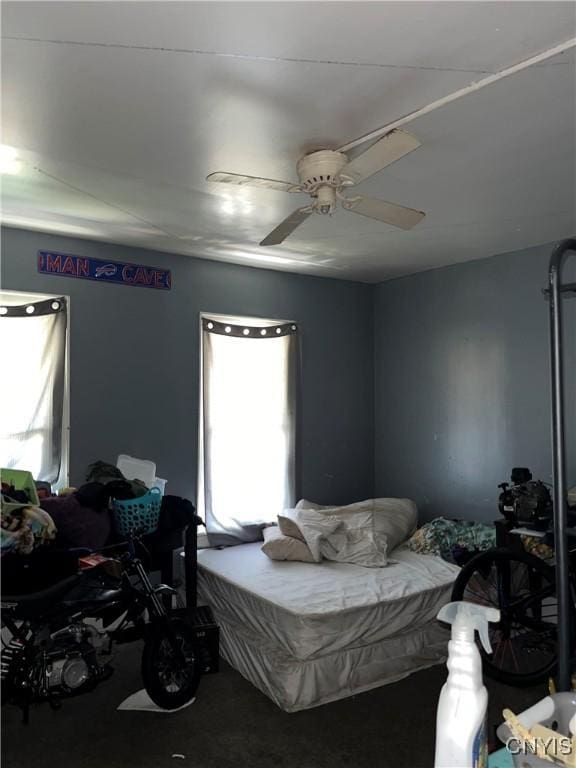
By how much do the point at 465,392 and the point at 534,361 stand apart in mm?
592

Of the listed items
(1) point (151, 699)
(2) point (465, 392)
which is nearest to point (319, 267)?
(2) point (465, 392)

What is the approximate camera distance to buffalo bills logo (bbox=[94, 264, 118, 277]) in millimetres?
3678

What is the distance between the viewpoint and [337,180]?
2.09m

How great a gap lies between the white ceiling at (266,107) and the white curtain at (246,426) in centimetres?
115

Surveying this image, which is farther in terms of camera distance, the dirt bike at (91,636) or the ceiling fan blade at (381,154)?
the dirt bike at (91,636)

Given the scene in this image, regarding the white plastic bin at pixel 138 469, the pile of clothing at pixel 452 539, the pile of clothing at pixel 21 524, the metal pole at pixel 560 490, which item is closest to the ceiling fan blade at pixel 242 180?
the metal pole at pixel 560 490

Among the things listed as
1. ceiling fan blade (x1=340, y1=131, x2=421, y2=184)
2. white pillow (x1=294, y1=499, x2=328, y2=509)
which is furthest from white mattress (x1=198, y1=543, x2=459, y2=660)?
ceiling fan blade (x1=340, y1=131, x2=421, y2=184)

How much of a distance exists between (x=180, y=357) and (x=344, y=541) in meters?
1.67

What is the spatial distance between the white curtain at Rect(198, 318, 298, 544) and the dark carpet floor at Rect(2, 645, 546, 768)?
54.9 inches

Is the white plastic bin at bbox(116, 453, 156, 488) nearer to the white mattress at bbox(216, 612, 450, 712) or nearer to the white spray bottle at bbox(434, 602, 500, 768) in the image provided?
the white mattress at bbox(216, 612, 450, 712)

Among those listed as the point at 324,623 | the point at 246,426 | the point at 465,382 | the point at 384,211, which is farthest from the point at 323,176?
the point at 465,382

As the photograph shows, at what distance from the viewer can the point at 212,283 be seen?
418cm

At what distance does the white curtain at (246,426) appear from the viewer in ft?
13.5

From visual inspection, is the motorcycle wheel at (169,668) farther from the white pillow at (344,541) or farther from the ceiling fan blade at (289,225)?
the ceiling fan blade at (289,225)
